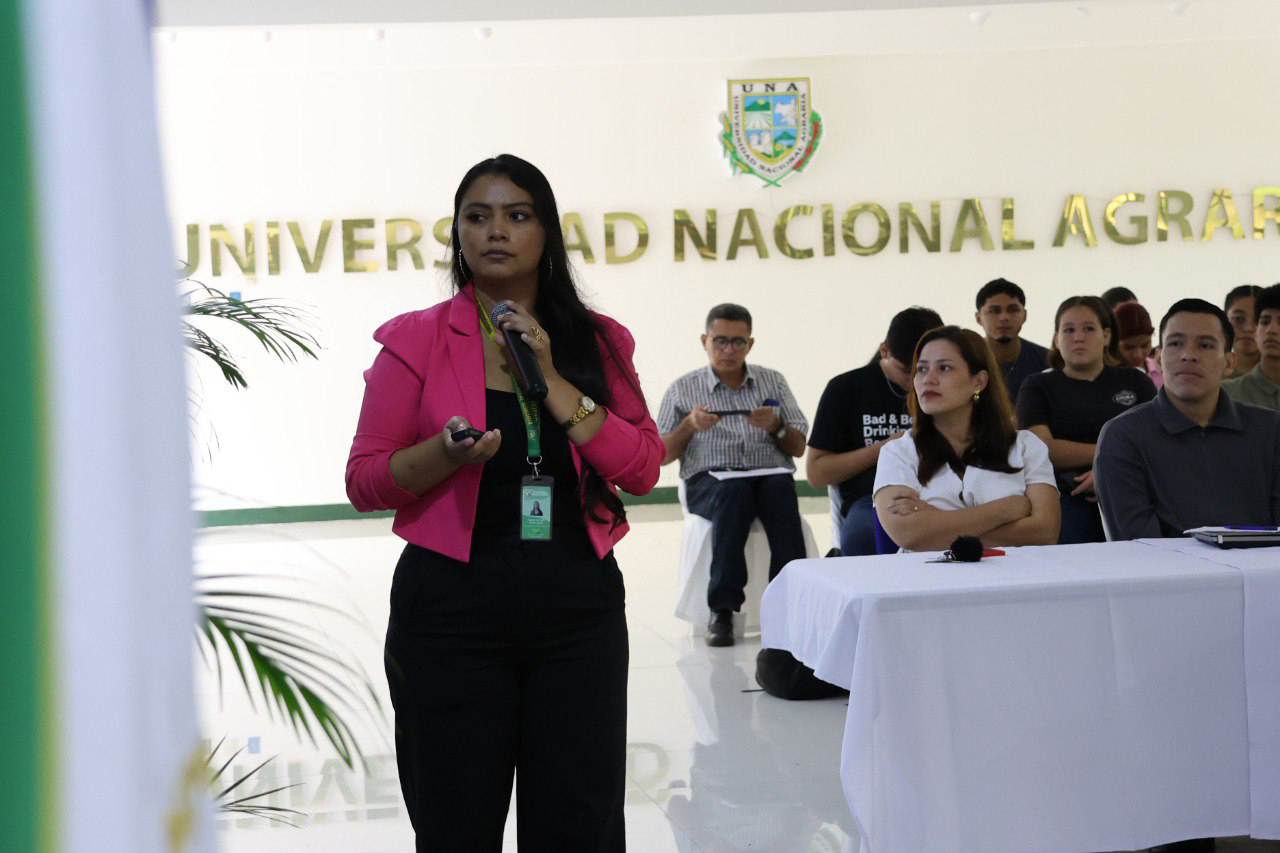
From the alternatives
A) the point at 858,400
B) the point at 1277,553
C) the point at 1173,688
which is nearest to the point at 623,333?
the point at 1173,688

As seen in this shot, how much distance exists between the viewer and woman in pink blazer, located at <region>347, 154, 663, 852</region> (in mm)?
1880

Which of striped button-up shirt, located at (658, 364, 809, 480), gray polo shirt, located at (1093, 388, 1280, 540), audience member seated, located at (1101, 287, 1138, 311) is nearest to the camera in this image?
gray polo shirt, located at (1093, 388, 1280, 540)

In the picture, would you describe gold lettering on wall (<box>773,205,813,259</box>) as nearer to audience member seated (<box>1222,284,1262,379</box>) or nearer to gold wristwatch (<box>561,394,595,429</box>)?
audience member seated (<box>1222,284,1262,379</box>)

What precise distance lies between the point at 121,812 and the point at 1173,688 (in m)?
2.55

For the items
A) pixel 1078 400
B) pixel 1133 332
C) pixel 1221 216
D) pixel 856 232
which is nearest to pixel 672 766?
pixel 1078 400

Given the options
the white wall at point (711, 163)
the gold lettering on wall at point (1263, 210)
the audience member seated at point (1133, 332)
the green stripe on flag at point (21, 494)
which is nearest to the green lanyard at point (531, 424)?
the green stripe on flag at point (21, 494)

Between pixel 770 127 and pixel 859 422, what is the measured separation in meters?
6.46

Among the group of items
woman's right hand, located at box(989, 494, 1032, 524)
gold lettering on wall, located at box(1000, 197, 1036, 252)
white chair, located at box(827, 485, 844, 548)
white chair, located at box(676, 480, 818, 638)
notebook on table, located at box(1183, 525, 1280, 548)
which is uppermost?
gold lettering on wall, located at box(1000, 197, 1036, 252)

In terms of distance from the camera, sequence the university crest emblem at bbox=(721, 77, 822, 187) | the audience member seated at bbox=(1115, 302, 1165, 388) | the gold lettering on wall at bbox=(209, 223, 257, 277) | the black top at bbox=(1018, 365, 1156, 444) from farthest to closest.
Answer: the university crest emblem at bbox=(721, 77, 822, 187) → the gold lettering on wall at bbox=(209, 223, 257, 277) → the audience member seated at bbox=(1115, 302, 1165, 388) → the black top at bbox=(1018, 365, 1156, 444)

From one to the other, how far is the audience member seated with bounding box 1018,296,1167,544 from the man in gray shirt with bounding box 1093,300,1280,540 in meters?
1.27

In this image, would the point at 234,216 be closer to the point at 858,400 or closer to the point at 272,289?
the point at 272,289

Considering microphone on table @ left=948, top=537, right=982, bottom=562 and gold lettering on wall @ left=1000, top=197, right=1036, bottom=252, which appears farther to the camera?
gold lettering on wall @ left=1000, top=197, right=1036, bottom=252

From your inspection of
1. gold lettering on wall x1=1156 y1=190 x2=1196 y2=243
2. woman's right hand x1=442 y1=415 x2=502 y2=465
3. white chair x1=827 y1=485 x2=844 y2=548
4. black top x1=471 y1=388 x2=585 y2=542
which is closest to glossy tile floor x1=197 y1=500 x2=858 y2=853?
black top x1=471 y1=388 x2=585 y2=542

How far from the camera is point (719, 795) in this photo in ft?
11.7
